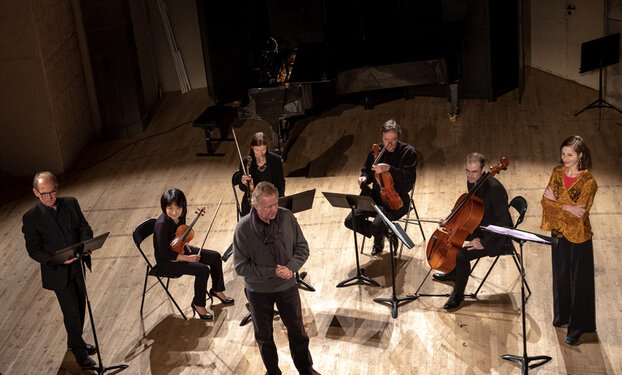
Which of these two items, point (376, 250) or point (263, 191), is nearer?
point (263, 191)

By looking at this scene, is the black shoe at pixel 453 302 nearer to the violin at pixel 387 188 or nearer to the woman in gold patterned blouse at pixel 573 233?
the woman in gold patterned blouse at pixel 573 233

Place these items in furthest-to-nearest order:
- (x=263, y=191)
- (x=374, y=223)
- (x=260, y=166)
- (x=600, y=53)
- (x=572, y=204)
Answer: (x=600, y=53), (x=374, y=223), (x=260, y=166), (x=572, y=204), (x=263, y=191)

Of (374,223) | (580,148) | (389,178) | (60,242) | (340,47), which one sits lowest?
(374,223)

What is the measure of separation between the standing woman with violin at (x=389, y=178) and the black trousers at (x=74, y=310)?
7.21 feet

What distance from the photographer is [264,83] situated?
8328 mm

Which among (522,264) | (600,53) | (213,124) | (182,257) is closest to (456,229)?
(522,264)

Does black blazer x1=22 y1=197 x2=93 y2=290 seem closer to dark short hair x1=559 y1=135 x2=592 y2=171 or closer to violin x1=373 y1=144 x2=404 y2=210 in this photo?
violin x1=373 y1=144 x2=404 y2=210

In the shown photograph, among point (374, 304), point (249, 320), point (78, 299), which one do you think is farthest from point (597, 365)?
point (78, 299)

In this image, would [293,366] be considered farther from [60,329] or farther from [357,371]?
[60,329]

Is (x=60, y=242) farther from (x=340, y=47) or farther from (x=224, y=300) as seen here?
(x=340, y=47)

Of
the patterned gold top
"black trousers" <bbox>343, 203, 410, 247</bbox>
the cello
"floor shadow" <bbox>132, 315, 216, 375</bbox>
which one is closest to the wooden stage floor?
"floor shadow" <bbox>132, 315, 216, 375</bbox>

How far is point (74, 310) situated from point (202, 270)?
0.93 meters

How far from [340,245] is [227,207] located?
4.68ft

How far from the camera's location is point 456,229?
5.45m
